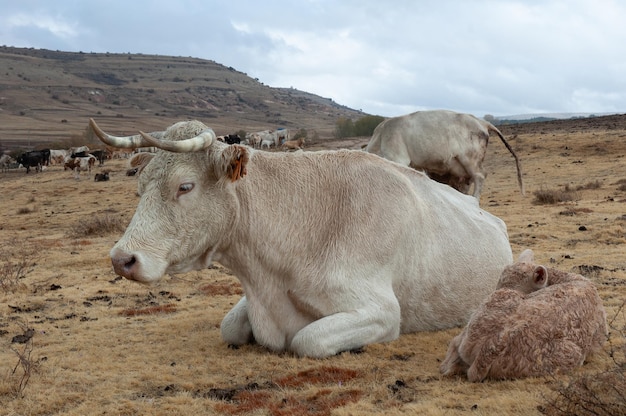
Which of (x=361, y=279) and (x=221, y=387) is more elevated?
(x=361, y=279)

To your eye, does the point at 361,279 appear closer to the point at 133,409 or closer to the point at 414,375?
the point at 414,375

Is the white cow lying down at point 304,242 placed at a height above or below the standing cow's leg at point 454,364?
above

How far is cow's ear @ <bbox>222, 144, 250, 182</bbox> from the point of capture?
244 inches

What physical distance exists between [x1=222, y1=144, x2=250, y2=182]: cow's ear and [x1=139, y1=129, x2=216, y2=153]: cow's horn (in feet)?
0.63

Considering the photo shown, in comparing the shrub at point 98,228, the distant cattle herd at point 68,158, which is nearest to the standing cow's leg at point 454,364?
the shrub at point 98,228

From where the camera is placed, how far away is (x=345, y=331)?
20.2 feet

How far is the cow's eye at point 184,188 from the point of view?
246 inches

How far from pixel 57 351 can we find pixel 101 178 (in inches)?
1345

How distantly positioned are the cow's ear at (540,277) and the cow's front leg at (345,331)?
4.36ft

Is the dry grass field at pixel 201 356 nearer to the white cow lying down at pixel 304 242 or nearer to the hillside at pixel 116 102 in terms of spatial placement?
the white cow lying down at pixel 304 242

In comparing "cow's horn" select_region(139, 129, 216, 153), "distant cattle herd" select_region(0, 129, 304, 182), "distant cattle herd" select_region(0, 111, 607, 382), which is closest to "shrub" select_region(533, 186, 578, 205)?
"distant cattle herd" select_region(0, 111, 607, 382)

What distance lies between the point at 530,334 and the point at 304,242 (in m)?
2.40

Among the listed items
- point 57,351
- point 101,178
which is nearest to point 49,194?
point 101,178

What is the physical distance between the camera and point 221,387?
217 inches
